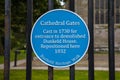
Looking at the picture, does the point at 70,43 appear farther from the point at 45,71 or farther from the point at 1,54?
the point at 1,54

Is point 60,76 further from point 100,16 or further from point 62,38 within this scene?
point 100,16

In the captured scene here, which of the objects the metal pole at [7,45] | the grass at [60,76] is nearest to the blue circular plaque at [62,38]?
the metal pole at [7,45]

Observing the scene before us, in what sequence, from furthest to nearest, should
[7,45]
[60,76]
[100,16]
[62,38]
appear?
[100,16], [60,76], [7,45], [62,38]

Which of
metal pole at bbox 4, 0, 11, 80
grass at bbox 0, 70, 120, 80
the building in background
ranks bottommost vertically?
grass at bbox 0, 70, 120, 80

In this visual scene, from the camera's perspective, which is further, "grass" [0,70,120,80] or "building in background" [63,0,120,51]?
"building in background" [63,0,120,51]

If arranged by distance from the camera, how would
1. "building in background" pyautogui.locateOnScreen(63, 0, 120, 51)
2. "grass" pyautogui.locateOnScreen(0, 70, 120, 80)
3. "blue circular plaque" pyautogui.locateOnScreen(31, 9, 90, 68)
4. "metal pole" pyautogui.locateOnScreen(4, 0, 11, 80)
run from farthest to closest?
"building in background" pyautogui.locateOnScreen(63, 0, 120, 51) → "grass" pyautogui.locateOnScreen(0, 70, 120, 80) → "metal pole" pyautogui.locateOnScreen(4, 0, 11, 80) → "blue circular plaque" pyautogui.locateOnScreen(31, 9, 90, 68)

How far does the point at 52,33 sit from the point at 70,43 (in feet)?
1.02

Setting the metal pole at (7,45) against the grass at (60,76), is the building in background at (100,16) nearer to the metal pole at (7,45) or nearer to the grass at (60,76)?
the grass at (60,76)

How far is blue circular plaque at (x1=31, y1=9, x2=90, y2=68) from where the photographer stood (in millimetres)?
6633

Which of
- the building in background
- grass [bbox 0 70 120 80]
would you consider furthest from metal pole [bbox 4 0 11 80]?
the building in background

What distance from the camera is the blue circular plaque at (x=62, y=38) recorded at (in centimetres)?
663

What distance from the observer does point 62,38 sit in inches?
262

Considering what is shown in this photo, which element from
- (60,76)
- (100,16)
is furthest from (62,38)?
(100,16)

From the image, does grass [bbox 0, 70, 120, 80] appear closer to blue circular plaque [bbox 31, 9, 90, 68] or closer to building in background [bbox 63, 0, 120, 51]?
blue circular plaque [bbox 31, 9, 90, 68]
